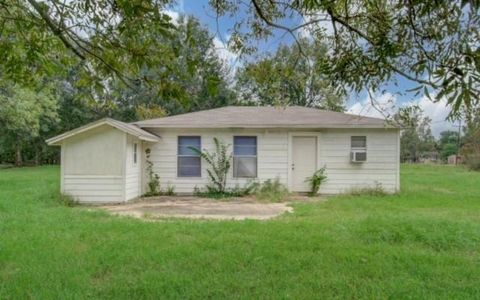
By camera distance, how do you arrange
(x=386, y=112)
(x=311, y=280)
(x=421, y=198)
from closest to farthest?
1. (x=386, y=112)
2. (x=311, y=280)
3. (x=421, y=198)

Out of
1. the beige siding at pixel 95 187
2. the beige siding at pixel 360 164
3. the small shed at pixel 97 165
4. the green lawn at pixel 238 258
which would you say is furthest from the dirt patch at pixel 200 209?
the beige siding at pixel 360 164

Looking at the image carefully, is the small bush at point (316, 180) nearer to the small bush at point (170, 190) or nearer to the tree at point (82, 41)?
the small bush at point (170, 190)

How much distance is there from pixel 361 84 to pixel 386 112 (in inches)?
34.1

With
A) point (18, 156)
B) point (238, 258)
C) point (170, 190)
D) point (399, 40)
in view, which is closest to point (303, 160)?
point (170, 190)

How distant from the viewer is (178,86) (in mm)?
3076

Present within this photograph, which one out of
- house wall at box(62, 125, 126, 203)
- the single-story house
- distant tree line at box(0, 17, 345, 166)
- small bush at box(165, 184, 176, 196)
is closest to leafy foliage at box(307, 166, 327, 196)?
the single-story house

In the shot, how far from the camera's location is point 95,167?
34.9 feet

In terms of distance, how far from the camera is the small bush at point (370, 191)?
12312mm

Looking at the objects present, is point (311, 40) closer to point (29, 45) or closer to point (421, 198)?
point (29, 45)

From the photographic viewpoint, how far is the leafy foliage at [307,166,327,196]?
491 inches

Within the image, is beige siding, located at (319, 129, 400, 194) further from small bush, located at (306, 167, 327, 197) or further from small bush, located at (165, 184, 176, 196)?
small bush, located at (165, 184, 176, 196)

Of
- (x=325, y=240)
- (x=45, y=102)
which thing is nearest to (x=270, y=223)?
(x=325, y=240)

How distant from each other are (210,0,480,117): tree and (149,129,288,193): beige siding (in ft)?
27.7

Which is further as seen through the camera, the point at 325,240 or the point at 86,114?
the point at 86,114
